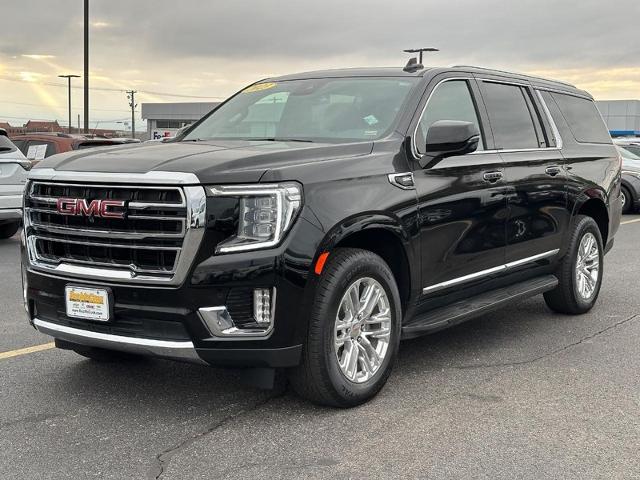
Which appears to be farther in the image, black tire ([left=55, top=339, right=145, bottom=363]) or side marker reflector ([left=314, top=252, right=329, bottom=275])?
black tire ([left=55, top=339, right=145, bottom=363])

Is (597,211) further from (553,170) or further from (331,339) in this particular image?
(331,339)

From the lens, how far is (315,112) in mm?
5078

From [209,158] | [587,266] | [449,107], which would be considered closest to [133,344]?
[209,158]

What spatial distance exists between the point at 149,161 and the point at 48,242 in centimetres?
77

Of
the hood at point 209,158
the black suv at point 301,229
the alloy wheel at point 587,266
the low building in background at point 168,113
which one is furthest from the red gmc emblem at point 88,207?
the low building in background at point 168,113

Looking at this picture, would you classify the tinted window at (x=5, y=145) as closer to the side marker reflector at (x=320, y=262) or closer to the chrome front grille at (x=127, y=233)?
the chrome front grille at (x=127, y=233)

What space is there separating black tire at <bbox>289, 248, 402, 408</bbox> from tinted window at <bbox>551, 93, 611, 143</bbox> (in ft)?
10.3

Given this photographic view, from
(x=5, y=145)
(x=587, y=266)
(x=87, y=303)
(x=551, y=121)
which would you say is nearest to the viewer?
(x=87, y=303)

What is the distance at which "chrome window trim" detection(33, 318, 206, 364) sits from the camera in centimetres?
375

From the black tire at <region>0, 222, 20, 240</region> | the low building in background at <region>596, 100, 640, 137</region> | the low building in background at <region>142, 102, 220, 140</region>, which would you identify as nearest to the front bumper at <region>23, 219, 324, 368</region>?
the black tire at <region>0, 222, 20, 240</region>

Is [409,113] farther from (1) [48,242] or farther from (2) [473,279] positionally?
(1) [48,242]

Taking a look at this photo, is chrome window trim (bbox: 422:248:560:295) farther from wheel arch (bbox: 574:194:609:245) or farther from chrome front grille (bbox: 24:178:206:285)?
chrome front grille (bbox: 24:178:206:285)

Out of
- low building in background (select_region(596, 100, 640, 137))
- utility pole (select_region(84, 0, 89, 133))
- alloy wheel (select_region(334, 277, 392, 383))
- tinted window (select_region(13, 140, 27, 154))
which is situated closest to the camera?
alloy wheel (select_region(334, 277, 392, 383))

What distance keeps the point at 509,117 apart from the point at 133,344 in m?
3.33
